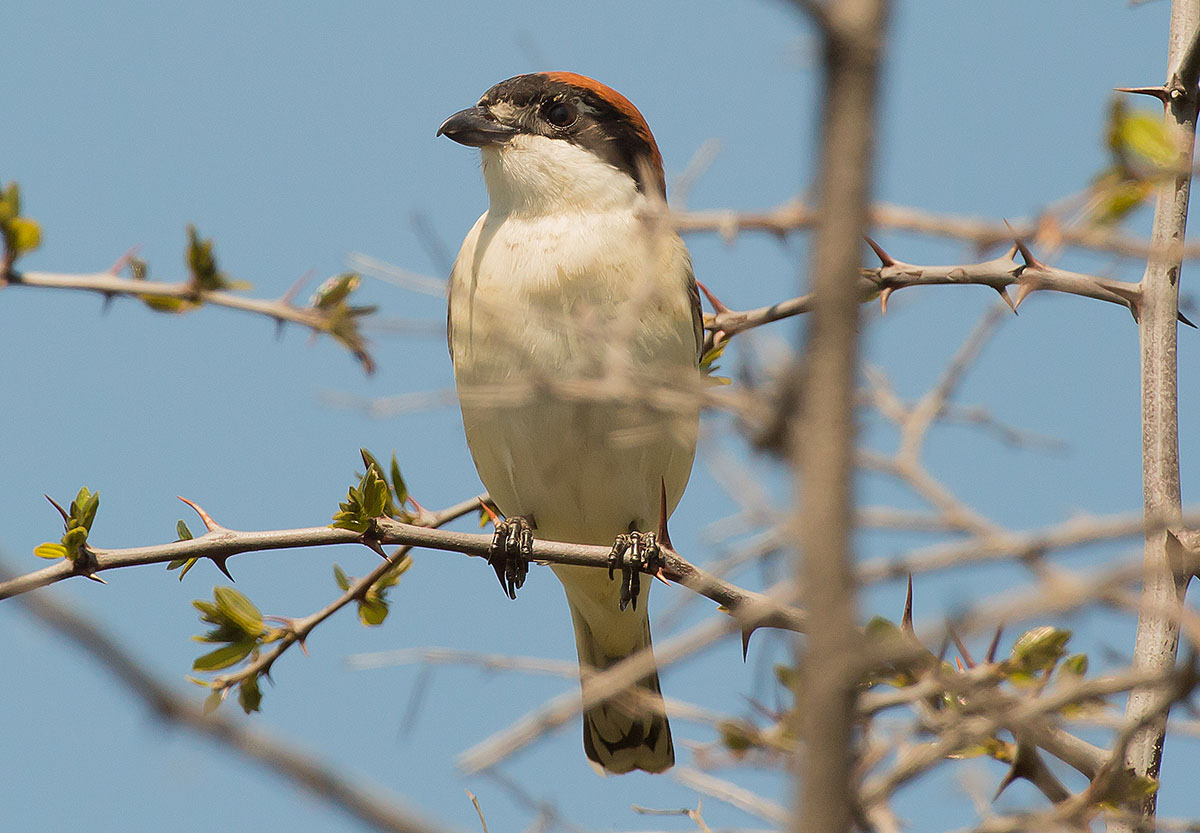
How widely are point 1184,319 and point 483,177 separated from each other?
10.7 feet

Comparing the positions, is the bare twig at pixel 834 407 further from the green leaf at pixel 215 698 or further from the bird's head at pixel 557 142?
the bird's head at pixel 557 142

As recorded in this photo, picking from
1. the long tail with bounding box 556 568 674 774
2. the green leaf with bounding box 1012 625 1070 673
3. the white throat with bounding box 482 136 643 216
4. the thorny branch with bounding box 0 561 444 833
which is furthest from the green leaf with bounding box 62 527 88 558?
the long tail with bounding box 556 568 674 774

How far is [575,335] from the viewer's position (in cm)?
438

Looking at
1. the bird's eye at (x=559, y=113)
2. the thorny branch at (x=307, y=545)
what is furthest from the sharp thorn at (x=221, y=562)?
the bird's eye at (x=559, y=113)

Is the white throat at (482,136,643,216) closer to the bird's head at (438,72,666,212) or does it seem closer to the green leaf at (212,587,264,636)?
the bird's head at (438,72,666,212)

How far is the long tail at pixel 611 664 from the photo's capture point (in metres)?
5.72

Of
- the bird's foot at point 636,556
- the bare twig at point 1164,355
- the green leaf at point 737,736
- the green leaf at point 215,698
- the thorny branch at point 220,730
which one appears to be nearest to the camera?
the thorny branch at point 220,730

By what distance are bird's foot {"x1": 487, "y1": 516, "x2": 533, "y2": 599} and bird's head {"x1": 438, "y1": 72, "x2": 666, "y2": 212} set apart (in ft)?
4.67

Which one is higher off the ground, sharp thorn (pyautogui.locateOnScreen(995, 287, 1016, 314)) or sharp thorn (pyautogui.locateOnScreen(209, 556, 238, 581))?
sharp thorn (pyautogui.locateOnScreen(995, 287, 1016, 314))

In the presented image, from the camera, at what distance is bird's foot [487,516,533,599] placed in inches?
181

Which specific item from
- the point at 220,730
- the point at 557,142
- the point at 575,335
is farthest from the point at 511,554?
the point at 220,730

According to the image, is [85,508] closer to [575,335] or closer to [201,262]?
[201,262]

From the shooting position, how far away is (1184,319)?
3244 millimetres

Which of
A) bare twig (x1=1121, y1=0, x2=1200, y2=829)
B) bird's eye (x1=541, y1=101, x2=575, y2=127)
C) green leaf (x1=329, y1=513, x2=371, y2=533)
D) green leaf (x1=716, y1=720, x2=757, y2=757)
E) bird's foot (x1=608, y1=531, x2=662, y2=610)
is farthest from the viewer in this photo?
bird's eye (x1=541, y1=101, x2=575, y2=127)
